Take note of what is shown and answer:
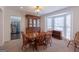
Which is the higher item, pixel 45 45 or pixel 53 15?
pixel 53 15

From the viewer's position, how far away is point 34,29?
6.93ft

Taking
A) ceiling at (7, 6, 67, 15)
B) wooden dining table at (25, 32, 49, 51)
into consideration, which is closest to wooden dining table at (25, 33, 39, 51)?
wooden dining table at (25, 32, 49, 51)

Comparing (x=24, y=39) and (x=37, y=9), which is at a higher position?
(x=37, y=9)

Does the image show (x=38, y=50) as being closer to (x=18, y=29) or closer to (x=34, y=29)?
(x=34, y=29)

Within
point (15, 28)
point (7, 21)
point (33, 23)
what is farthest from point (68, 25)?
point (7, 21)

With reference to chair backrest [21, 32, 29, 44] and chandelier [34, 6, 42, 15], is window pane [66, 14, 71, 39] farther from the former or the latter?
chair backrest [21, 32, 29, 44]

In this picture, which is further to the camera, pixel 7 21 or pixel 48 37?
pixel 48 37

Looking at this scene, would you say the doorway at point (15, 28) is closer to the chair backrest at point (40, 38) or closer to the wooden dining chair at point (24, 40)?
the wooden dining chair at point (24, 40)

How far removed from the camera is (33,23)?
2164mm

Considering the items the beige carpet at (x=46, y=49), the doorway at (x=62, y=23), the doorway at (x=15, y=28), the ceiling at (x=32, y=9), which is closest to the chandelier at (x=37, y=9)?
the ceiling at (x=32, y=9)

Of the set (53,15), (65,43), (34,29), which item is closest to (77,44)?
(65,43)

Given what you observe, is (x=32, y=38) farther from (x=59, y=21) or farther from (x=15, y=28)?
(x=59, y=21)
